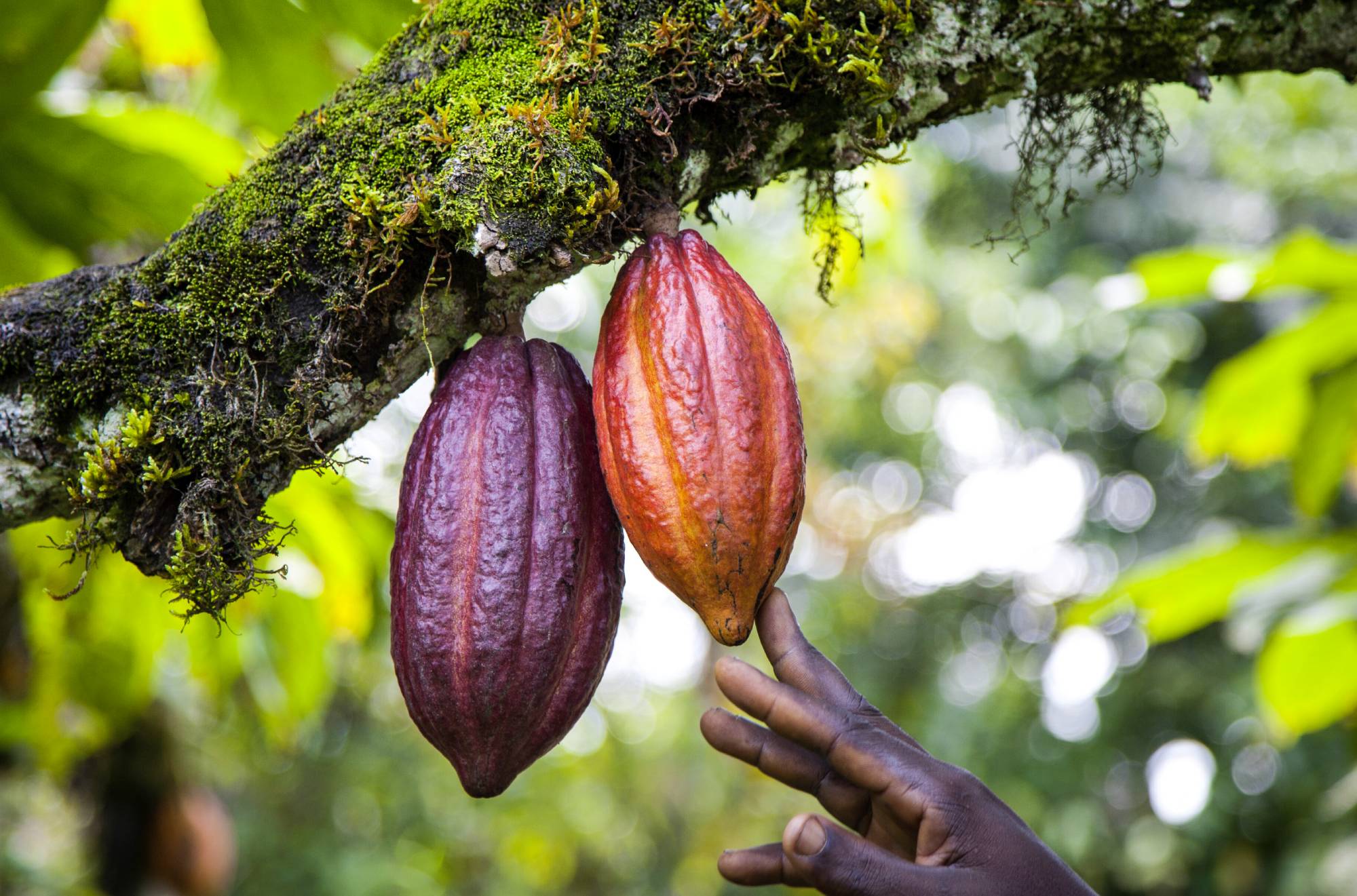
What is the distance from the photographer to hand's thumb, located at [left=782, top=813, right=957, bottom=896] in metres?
1.02

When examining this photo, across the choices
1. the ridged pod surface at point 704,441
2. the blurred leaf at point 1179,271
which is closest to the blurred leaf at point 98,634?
the ridged pod surface at point 704,441

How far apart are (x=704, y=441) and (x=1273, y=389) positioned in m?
2.65

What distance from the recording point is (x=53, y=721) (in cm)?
281

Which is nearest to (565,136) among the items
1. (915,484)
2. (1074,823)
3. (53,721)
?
(53,721)

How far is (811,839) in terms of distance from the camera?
1.03 metres

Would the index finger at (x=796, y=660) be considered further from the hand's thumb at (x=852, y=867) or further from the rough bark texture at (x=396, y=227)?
the rough bark texture at (x=396, y=227)

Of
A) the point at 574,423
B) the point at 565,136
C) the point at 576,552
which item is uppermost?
the point at 565,136

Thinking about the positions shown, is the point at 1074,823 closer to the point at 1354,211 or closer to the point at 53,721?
the point at 1354,211

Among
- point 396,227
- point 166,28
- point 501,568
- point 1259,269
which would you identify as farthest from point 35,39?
point 1259,269

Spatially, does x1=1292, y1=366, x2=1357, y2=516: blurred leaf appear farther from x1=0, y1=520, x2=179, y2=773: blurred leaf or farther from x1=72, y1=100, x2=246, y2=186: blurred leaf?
x1=0, y1=520, x2=179, y2=773: blurred leaf

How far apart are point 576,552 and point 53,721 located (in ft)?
8.08

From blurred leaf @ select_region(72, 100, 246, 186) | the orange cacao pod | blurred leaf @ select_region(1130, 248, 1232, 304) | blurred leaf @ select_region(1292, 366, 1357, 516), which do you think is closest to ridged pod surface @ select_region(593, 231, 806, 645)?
blurred leaf @ select_region(72, 100, 246, 186)

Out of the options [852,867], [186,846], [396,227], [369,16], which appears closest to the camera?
[852,867]

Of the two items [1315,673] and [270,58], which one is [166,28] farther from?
[1315,673]
